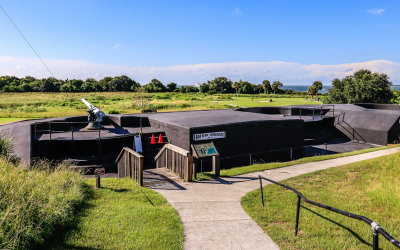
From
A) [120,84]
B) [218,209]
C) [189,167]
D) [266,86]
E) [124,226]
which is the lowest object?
[218,209]

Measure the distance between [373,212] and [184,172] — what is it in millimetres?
6171

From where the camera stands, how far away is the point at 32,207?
5.85 meters

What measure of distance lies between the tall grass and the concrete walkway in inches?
109

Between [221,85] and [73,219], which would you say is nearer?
[73,219]

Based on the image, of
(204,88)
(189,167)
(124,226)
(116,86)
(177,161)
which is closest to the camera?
(124,226)

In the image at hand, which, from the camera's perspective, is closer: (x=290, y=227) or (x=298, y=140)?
(x=290, y=227)

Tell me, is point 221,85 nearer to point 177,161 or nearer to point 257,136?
point 257,136

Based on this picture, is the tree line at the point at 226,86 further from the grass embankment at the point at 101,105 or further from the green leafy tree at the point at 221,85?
the grass embankment at the point at 101,105

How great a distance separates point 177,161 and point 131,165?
181 cm

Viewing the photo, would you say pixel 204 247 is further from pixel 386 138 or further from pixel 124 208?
pixel 386 138

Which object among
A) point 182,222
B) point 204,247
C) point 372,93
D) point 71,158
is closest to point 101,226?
point 182,222

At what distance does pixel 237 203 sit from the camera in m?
8.27

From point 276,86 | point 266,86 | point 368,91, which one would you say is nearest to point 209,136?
point 368,91

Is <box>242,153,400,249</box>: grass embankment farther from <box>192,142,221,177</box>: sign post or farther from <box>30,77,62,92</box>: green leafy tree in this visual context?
<box>30,77,62,92</box>: green leafy tree
